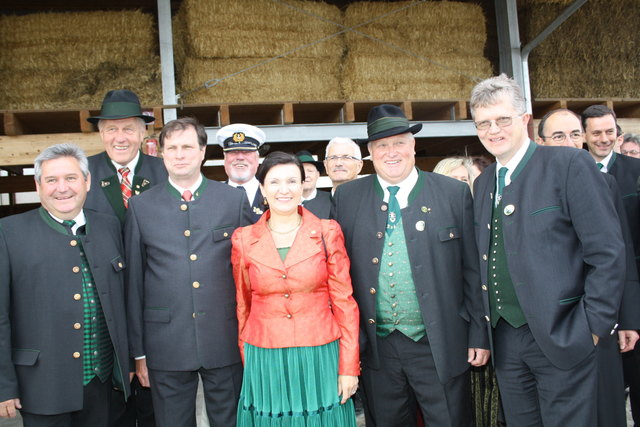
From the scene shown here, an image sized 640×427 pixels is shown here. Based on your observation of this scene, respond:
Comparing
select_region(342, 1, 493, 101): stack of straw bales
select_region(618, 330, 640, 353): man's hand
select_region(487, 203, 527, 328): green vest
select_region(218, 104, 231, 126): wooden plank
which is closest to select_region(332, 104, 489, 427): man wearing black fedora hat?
select_region(487, 203, 527, 328): green vest

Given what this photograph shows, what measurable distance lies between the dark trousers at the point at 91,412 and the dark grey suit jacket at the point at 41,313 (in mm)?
100

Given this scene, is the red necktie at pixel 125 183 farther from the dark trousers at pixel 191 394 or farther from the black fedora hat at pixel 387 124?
the black fedora hat at pixel 387 124

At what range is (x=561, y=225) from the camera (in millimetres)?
2672

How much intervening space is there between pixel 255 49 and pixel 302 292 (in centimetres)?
515

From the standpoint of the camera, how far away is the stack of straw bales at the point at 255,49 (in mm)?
7066

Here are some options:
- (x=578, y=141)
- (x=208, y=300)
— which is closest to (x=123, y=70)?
(x=208, y=300)

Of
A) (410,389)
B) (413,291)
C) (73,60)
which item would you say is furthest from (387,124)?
(73,60)

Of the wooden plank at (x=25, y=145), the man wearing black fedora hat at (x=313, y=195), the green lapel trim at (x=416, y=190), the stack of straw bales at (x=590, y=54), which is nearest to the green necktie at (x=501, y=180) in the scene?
the green lapel trim at (x=416, y=190)

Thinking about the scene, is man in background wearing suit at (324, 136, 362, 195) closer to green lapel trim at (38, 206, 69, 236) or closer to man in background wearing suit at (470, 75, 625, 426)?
man in background wearing suit at (470, 75, 625, 426)

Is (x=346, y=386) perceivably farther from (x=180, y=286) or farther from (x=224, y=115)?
(x=224, y=115)

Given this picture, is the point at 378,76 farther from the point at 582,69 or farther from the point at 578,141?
the point at 578,141

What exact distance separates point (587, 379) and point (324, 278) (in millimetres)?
1366

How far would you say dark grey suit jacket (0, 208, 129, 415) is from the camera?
281 centimetres

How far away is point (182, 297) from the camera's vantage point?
Result: 310 centimetres
